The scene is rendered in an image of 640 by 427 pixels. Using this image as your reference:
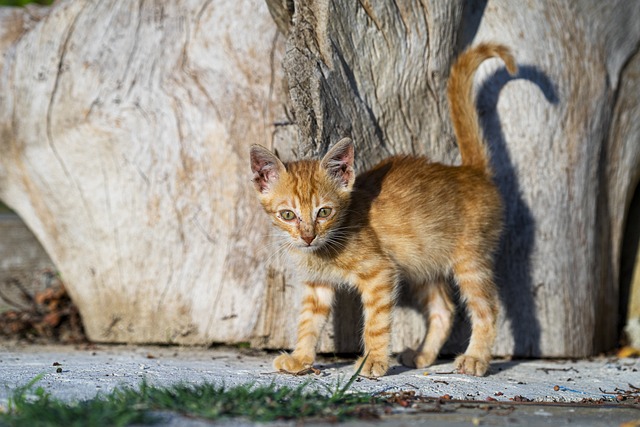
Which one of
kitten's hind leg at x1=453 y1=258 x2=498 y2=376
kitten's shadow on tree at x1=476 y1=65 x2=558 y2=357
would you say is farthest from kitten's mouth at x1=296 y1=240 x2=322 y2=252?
kitten's shadow on tree at x1=476 y1=65 x2=558 y2=357

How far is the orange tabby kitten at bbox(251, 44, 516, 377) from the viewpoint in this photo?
12.7ft

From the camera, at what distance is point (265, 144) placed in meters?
4.61

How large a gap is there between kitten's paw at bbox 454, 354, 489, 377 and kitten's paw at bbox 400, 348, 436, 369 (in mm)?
240

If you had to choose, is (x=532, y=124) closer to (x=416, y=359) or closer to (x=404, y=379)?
(x=416, y=359)

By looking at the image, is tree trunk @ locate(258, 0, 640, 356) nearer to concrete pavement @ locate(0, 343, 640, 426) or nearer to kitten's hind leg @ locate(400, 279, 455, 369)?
kitten's hind leg @ locate(400, 279, 455, 369)

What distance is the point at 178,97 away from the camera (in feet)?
15.8

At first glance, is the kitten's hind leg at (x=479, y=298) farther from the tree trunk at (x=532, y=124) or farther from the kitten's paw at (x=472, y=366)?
the tree trunk at (x=532, y=124)

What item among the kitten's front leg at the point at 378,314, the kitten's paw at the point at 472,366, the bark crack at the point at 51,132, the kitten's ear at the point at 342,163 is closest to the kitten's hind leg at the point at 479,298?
the kitten's paw at the point at 472,366

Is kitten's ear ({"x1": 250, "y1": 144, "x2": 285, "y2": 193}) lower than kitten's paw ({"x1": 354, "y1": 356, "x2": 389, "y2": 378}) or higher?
higher

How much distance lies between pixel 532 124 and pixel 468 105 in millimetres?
607

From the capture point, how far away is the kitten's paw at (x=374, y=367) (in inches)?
145

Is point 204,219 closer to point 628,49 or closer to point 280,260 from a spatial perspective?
point 280,260

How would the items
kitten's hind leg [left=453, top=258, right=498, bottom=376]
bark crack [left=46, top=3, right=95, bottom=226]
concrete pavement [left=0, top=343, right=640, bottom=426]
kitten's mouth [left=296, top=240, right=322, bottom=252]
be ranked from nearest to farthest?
concrete pavement [left=0, top=343, right=640, bottom=426] → kitten's mouth [left=296, top=240, right=322, bottom=252] → kitten's hind leg [left=453, top=258, right=498, bottom=376] → bark crack [left=46, top=3, right=95, bottom=226]

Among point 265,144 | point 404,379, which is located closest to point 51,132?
point 265,144
